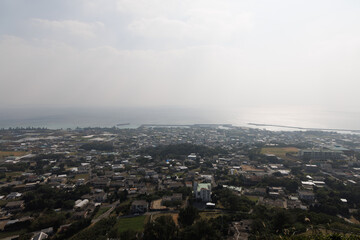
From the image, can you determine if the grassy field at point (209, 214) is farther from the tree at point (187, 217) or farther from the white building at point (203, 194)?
the white building at point (203, 194)

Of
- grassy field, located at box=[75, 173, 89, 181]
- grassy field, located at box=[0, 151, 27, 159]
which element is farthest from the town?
grassy field, located at box=[75, 173, 89, 181]

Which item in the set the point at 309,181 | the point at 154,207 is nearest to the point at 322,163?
the point at 309,181

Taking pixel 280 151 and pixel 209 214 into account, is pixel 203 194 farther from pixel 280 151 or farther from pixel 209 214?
pixel 280 151

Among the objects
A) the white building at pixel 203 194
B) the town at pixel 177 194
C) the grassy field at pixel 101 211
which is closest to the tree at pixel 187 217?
the town at pixel 177 194

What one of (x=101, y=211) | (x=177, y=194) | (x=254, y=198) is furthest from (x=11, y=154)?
(x=254, y=198)

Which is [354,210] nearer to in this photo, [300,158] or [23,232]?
[300,158]

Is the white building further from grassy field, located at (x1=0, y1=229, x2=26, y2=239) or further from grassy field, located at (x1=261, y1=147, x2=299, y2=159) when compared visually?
grassy field, located at (x1=261, y1=147, x2=299, y2=159)
